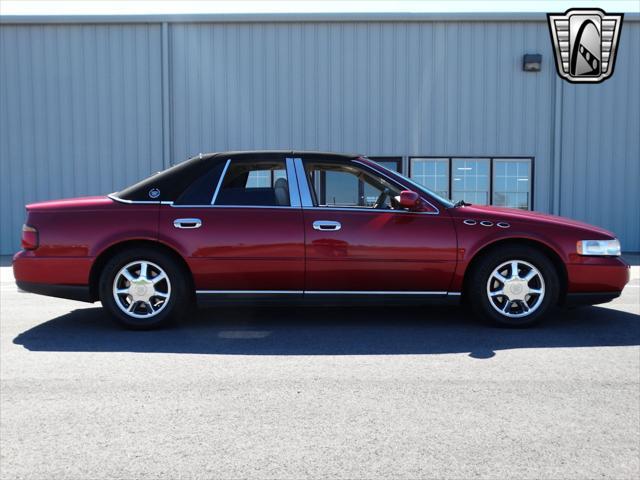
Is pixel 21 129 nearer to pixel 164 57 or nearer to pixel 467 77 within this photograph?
pixel 164 57

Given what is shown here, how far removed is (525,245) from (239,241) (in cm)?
255

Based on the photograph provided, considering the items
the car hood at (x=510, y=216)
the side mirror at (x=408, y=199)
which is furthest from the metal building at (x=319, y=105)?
the side mirror at (x=408, y=199)

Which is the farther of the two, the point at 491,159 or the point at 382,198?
the point at 491,159

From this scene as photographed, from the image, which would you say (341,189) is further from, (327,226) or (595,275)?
(595,275)

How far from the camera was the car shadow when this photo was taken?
5.08m

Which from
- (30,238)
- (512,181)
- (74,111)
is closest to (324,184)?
(30,238)

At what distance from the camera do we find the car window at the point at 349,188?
19.1 ft

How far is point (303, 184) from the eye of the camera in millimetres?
5832

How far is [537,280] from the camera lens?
576 cm

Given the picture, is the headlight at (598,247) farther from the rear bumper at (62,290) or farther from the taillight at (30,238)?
the taillight at (30,238)

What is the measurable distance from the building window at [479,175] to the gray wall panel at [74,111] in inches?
220

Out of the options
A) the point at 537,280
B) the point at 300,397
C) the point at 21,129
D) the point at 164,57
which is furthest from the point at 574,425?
the point at 21,129

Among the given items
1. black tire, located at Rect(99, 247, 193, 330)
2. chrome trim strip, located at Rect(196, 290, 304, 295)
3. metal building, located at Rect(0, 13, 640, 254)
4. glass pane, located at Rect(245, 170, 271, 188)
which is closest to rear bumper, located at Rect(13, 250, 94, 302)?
black tire, located at Rect(99, 247, 193, 330)

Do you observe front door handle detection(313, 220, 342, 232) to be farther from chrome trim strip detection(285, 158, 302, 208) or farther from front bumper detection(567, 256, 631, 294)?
front bumper detection(567, 256, 631, 294)
